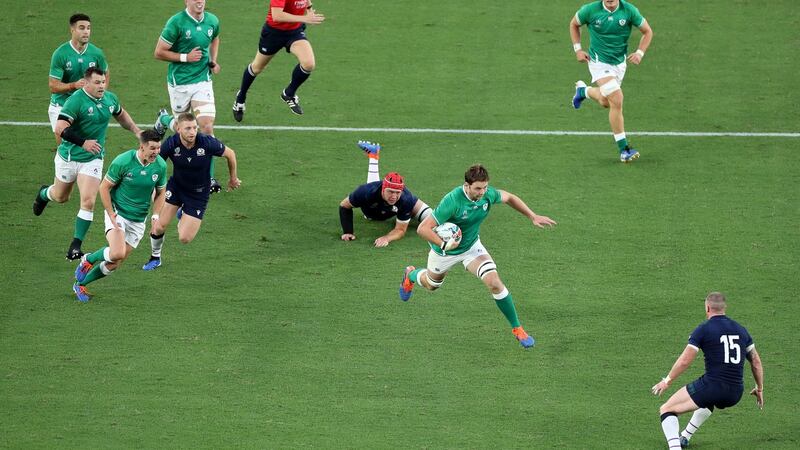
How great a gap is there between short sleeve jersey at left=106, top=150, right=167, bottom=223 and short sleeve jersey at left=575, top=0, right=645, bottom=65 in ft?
22.8

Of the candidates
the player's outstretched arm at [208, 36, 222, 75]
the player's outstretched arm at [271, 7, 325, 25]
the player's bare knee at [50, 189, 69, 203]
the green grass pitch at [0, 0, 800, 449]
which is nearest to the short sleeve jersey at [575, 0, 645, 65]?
the green grass pitch at [0, 0, 800, 449]

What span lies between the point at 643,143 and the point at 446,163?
3103mm

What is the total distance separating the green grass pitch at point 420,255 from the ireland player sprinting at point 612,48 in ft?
2.68

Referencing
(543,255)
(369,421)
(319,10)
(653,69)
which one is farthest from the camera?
(319,10)

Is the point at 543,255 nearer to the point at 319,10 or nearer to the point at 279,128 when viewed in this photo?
the point at 279,128

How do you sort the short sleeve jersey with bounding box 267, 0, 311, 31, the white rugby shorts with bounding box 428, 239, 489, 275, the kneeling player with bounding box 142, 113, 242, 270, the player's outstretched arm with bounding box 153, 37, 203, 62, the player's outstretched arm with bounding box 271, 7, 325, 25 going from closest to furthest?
1. the white rugby shorts with bounding box 428, 239, 489, 275
2. the kneeling player with bounding box 142, 113, 242, 270
3. the player's outstretched arm with bounding box 153, 37, 203, 62
4. the player's outstretched arm with bounding box 271, 7, 325, 25
5. the short sleeve jersey with bounding box 267, 0, 311, 31

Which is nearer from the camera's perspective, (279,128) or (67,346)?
(67,346)

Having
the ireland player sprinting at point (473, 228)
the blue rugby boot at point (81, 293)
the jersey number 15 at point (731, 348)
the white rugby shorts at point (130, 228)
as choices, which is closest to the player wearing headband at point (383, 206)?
the ireland player sprinting at point (473, 228)

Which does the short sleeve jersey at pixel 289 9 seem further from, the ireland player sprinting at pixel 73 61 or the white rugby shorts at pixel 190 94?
the ireland player sprinting at pixel 73 61

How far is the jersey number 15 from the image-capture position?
11.5 metres

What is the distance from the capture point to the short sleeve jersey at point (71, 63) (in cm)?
1548

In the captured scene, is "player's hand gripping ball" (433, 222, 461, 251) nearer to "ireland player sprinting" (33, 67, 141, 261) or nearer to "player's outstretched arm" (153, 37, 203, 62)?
"ireland player sprinting" (33, 67, 141, 261)

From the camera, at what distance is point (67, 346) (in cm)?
1355

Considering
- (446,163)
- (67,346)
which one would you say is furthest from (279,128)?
(67,346)
